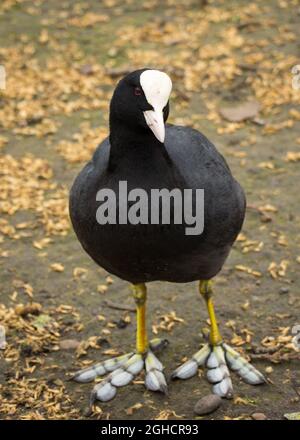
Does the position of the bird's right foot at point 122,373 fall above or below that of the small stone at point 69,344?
above

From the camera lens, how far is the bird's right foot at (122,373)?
4719 millimetres

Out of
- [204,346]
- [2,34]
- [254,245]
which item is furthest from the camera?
[2,34]

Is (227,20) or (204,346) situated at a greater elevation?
(227,20)

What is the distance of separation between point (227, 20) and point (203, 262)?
20.9 feet

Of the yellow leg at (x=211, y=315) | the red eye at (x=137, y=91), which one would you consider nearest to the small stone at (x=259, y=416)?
the yellow leg at (x=211, y=315)

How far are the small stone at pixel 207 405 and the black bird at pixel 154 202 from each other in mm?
106

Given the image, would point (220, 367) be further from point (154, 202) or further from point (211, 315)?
point (154, 202)

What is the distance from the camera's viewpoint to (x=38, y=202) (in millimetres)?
6977

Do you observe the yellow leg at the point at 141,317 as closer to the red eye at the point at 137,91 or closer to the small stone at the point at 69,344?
the small stone at the point at 69,344

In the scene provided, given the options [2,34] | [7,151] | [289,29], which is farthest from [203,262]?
[2,34]

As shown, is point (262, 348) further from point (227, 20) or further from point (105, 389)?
point (227, 20)

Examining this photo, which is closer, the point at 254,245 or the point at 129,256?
the point at 129,256

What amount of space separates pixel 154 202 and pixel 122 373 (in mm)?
1320

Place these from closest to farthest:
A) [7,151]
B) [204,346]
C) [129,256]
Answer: [129,256] < [204,346] < [7,151]
